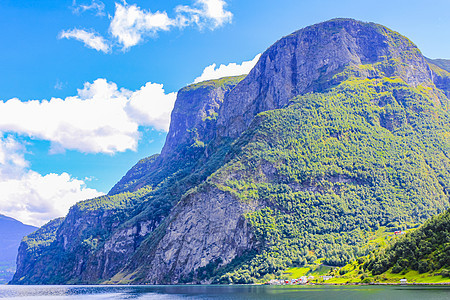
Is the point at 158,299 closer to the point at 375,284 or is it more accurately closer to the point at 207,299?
the point at 207,299

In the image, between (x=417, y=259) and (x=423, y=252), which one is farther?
(x=417, y=259)

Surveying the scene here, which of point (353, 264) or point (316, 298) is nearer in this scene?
point (316, 298)

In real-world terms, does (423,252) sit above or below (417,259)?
above

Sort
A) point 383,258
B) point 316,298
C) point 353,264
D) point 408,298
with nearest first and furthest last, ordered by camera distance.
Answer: point 408,298, point 316,298, point 383,258, point 353,264

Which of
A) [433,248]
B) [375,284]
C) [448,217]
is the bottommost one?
[375,284]

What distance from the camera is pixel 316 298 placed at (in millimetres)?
119938

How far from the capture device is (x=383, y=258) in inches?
6526

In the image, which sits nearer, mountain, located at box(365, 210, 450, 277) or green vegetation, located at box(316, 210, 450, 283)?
green vegetation, located at box(316, 210, 450, 283)

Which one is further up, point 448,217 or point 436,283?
point 448,217

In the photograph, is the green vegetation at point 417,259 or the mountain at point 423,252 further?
the mountain at point 423,252

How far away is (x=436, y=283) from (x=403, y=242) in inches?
1193

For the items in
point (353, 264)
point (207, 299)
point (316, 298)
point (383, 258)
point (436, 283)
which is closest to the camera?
point (316, 298)

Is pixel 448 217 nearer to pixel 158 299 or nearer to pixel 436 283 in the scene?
pixel 436 283

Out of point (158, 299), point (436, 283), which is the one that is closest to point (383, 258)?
point (436, 283)
